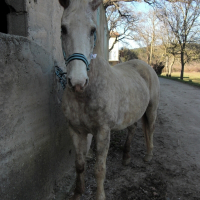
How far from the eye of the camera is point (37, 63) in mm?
1743

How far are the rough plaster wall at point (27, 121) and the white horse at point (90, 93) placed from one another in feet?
1.02

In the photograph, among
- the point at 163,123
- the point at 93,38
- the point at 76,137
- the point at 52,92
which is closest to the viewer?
the point at 93,38

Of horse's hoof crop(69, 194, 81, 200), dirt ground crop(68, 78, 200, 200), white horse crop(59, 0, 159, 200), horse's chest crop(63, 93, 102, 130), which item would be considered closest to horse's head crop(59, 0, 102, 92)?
white horse crop(59, 0, 159, 200)

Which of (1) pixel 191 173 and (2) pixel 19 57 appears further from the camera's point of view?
(1) pixel 191 173

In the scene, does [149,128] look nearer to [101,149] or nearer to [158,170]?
[158,170]

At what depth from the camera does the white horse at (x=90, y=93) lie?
1245 millimetres

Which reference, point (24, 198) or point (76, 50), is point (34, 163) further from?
point (76, 50)

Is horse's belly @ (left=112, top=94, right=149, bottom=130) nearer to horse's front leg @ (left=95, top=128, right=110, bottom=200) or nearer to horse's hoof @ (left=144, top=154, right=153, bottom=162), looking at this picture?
horse's front leg @ (left=95, top=128, right=110, bottom=200)

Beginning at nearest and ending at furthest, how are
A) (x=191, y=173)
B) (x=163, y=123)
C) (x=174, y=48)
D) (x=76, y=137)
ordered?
1. (x=76, y=137)
2. (x=191, y=173)
3. (x=163, y=123)
4. (x=174, y=48)

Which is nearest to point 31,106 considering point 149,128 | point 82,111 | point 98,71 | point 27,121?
point 27,121

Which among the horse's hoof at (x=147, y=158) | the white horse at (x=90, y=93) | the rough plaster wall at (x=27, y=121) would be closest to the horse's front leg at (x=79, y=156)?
the white horse at (x=90, y=93)

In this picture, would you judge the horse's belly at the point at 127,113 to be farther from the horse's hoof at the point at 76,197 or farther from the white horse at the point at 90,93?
the horse's hoof at the point at 76,197

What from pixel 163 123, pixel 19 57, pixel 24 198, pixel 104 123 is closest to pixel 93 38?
pixel 19 57

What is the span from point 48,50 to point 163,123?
12.7 feet
